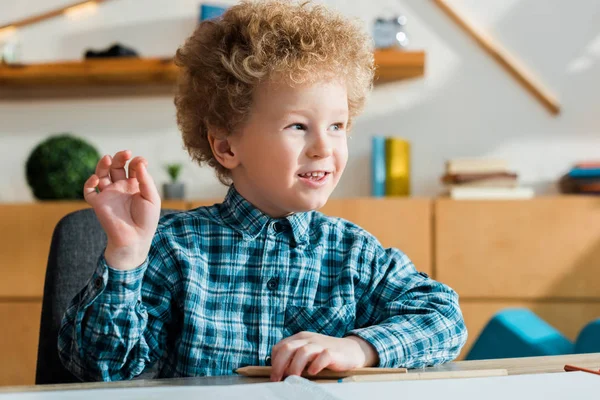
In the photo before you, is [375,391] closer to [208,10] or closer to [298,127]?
[298,127]

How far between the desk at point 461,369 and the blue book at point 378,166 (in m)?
2.11

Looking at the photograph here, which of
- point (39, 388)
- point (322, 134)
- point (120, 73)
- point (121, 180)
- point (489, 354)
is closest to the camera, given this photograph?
point (39, 388)

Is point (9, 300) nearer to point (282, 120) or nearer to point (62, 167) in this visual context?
point (62, 167)

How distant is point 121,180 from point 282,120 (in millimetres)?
285

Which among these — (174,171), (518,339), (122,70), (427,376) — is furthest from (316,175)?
(122,70)

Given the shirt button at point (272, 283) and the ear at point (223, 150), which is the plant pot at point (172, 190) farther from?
the shirt button at point (272, 283)

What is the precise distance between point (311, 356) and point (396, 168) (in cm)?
222

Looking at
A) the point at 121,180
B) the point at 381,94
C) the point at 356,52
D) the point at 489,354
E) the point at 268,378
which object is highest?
the point at 381,94

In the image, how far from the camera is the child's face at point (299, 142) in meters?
1.04

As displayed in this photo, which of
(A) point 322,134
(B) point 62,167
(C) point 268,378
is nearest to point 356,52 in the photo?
(A) point 322,134

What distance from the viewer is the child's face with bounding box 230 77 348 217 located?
1045 millimetres

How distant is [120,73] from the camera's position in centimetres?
302

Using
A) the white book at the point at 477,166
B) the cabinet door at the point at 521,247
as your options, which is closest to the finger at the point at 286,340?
the cabinet door at the point at 521,247

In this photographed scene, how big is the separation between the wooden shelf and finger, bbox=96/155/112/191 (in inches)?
84.9
